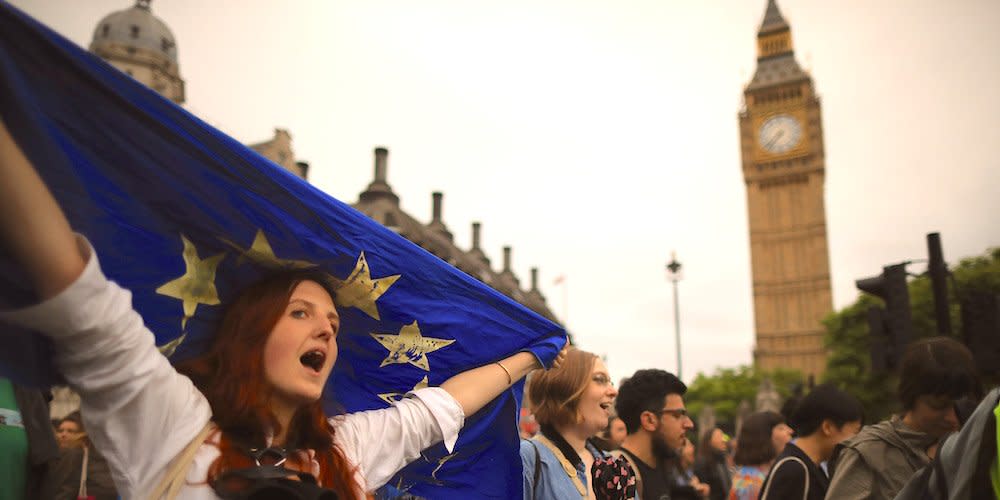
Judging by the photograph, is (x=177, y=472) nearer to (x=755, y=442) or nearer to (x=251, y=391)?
(x=251, y=391)

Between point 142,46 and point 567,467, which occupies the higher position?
point 142,46

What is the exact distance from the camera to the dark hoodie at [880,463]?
3332mm

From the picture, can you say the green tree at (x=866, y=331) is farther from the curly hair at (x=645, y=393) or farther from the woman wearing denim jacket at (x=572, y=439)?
the woman wearing denim jacket at (x=572, y=439)

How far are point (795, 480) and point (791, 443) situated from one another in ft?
1.30

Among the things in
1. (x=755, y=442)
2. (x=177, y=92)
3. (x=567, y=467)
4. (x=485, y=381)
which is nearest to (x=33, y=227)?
(x=485, y=381)

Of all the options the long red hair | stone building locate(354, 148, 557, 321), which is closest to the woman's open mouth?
the long red hair

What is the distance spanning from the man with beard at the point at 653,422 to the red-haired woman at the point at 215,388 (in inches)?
95.6

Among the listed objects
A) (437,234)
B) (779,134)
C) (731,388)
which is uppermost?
(779,134)

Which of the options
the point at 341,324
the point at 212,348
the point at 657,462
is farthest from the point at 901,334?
the point at 212,348

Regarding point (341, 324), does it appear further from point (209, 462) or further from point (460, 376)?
point (209, 462)

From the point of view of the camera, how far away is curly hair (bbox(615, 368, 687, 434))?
470cm

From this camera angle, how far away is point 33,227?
4.31ft

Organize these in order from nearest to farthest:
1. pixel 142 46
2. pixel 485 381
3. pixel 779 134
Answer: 1. pixel 485 381
2. pixel 142 46
3. pixel 779 134

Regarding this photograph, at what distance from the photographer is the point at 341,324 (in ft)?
8.30
